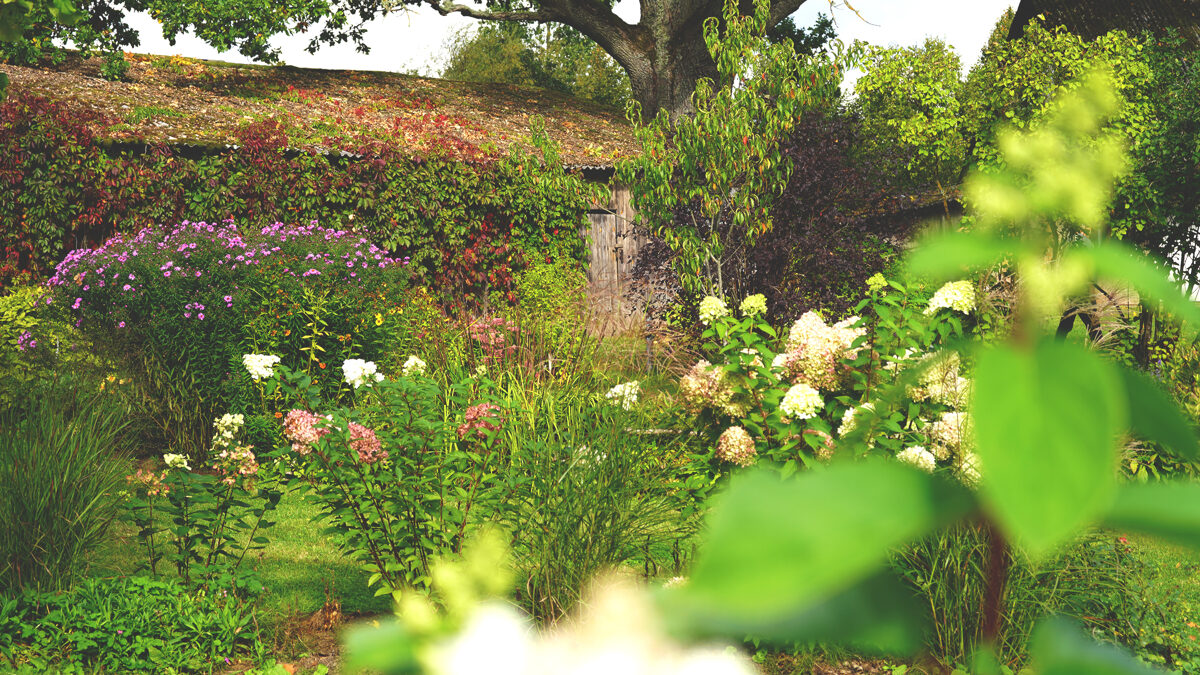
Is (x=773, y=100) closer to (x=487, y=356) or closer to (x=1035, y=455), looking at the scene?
(x=487, y=356)

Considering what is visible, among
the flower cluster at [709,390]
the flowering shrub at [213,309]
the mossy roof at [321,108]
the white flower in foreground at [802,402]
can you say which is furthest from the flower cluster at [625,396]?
the mossy roof at [321,108]

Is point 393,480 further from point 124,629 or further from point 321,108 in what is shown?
point 321,108

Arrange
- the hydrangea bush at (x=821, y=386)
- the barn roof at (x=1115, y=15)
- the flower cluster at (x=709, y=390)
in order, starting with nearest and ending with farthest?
1. the hydrangea bush at (x=821, y=386)
2. the flower cluster at (x=709, y=390)
3. the barn roof at (x=1115, y=15)

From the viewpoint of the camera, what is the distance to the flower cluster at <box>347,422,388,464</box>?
3.64 m

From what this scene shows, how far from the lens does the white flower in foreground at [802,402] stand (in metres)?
3.65

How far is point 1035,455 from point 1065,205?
0.14 m

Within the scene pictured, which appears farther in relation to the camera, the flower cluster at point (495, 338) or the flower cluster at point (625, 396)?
the flower cluster at point (495, 338)

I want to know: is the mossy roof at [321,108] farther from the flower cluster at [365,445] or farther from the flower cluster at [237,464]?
the flower cluster at [365,445]

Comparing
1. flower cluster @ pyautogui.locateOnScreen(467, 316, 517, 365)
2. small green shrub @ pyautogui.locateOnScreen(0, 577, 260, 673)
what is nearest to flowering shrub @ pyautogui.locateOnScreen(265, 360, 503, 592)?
small green shrub @ pyautogui.locateOnScreen(0, 577, 260, 673)

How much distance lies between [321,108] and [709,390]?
11.0m

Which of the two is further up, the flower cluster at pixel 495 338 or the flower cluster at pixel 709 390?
the flower cluster at pixel 709 390

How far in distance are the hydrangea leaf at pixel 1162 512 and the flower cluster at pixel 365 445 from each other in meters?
3.58

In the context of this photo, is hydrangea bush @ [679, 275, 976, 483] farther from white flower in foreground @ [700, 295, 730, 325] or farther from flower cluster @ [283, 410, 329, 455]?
flower cluster @ [283, 410, 329, 455]

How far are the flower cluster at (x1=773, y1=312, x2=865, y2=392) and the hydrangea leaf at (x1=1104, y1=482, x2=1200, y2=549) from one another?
12.1 feet
